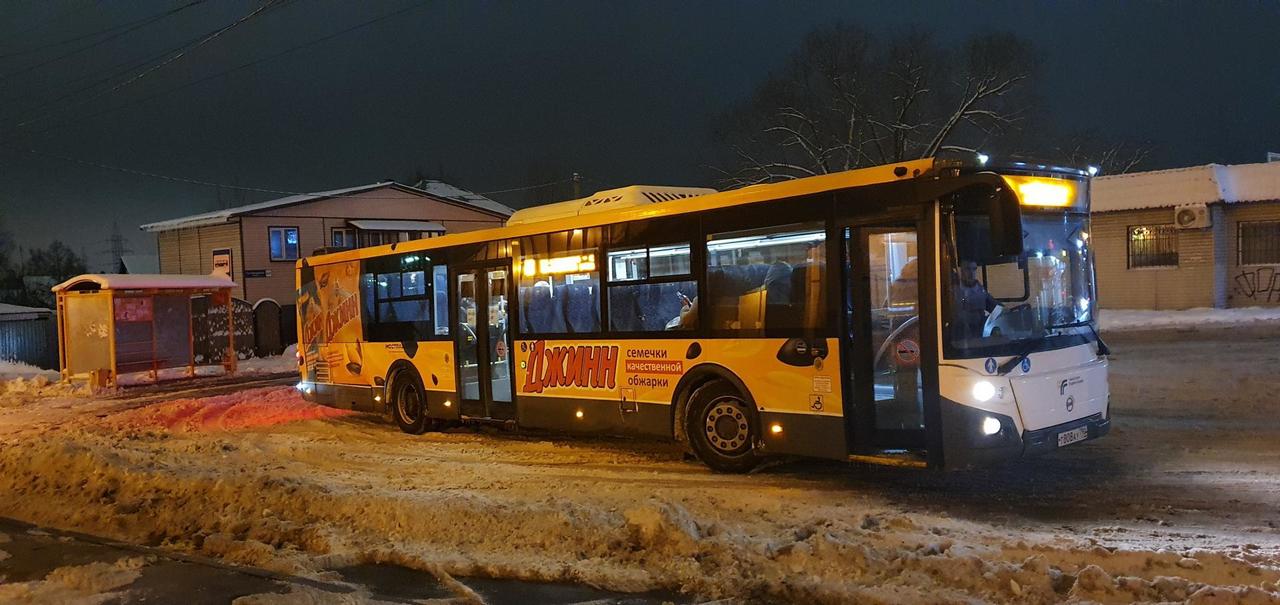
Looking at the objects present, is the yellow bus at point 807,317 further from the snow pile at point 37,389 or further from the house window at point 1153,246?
the house window at point 1153,246

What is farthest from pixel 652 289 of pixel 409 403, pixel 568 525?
pixel 409 403

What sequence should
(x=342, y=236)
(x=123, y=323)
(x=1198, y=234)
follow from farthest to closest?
1. (x=342, y=236)
2. (x=1198, y=234)
3. (x=123, y=323)

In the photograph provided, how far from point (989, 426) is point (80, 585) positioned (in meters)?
7.29

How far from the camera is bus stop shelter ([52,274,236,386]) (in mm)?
23234

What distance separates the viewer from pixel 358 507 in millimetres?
8383

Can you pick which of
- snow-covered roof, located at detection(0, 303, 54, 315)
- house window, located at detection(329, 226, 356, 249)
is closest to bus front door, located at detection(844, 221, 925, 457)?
snow-covered roof, located at detection(0, 303, 54, 315)

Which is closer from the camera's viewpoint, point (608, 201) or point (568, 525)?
point (568, 525)

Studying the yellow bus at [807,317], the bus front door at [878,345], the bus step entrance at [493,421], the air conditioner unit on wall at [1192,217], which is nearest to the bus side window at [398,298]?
the yellow bus at [807,317]

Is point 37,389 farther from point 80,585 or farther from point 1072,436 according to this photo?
point 1072,436

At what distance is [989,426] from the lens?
300 inches

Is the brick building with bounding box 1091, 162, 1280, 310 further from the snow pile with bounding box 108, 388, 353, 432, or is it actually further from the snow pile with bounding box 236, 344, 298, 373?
the snow pile with bounding box 236, 344, 298, 373

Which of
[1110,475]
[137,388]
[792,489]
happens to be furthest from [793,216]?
[137,388]

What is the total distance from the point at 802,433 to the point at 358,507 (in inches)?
168

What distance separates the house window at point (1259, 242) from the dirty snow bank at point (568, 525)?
22.4 m
